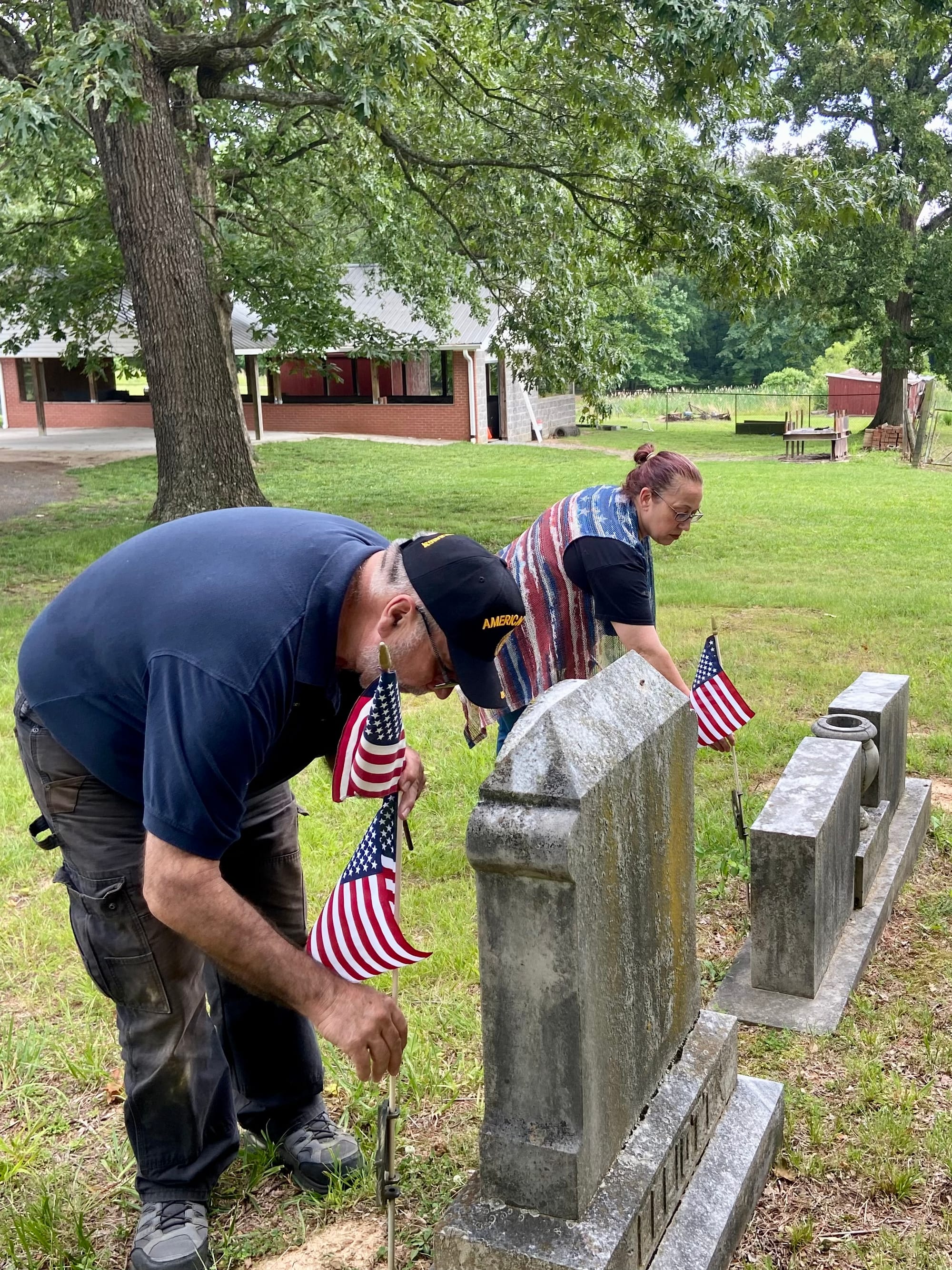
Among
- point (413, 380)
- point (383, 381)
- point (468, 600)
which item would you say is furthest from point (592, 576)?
point (383, 381)

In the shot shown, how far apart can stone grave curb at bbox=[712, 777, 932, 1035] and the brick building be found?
23.1 meters

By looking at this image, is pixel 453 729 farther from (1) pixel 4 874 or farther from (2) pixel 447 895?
(1) pixel 4 874

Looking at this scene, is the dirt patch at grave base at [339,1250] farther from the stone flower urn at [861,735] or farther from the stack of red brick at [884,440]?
the stack of red brick at [884,440]

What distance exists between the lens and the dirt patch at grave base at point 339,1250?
109 inches

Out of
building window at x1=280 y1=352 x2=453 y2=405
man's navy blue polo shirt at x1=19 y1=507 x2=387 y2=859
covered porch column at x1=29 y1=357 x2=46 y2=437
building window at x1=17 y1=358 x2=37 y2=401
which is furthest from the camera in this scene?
building window at x1=17 y1=358 x2=37 y2=401

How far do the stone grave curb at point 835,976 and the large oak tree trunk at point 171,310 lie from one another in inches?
317

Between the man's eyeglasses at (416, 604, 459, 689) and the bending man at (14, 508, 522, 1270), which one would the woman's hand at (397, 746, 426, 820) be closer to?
the bending man at (14, 508, 522, 1270)

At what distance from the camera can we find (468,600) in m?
2.29

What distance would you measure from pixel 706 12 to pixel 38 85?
17.4 ft

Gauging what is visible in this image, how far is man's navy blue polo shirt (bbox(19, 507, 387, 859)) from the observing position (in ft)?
6.88

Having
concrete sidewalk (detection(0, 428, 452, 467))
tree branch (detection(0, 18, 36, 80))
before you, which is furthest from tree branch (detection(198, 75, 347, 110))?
concrete sidewalk (detection(0, 428, 452, 467))

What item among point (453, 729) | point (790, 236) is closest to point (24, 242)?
point (790, 236)

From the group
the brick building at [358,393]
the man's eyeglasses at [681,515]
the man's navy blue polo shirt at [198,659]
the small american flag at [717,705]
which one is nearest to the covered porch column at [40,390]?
the brick building at [358,393]

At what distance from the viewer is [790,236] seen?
11242 mm
